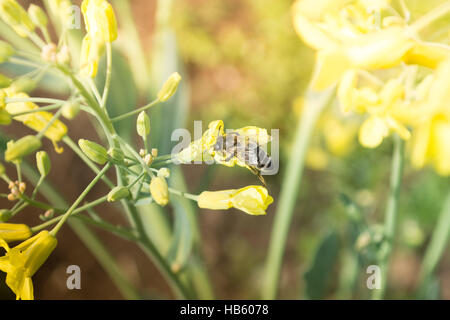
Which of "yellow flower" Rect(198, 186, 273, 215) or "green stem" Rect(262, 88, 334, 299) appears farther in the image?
"green stem" Rect(262, 88, 334, 299)

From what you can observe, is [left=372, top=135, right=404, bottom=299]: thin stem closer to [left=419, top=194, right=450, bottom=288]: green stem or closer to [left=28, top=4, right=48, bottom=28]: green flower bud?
[left=419, top=194, right=450, bottom=288]: green stem

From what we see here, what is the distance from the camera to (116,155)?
1.33ft

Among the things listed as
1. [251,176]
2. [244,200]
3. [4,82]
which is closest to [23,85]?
[4,82]

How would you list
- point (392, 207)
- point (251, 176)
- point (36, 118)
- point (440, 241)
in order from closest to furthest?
point (36, 118)
point (392, 207)
point (440, 241)
point (251, 176)

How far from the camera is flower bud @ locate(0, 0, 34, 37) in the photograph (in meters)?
0.40

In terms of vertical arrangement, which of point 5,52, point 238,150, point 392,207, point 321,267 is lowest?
point 321,267

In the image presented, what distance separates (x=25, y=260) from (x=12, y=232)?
0.03m

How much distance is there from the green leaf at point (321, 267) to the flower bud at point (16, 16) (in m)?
0.58

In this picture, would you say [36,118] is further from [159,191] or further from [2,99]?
[159,191]

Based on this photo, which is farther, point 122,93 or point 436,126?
point 122,93

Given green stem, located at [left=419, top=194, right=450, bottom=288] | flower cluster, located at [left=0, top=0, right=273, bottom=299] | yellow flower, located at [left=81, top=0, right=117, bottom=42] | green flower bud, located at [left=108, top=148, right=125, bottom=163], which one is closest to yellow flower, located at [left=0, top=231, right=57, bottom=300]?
flower cluster, located at [left=0, top=0, right=273, bottom=299]

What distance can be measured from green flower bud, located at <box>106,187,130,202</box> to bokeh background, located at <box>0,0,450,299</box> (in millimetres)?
412

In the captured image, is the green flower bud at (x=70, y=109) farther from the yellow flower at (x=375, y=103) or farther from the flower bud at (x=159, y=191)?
the yellow flower at (x=375, y=103)
